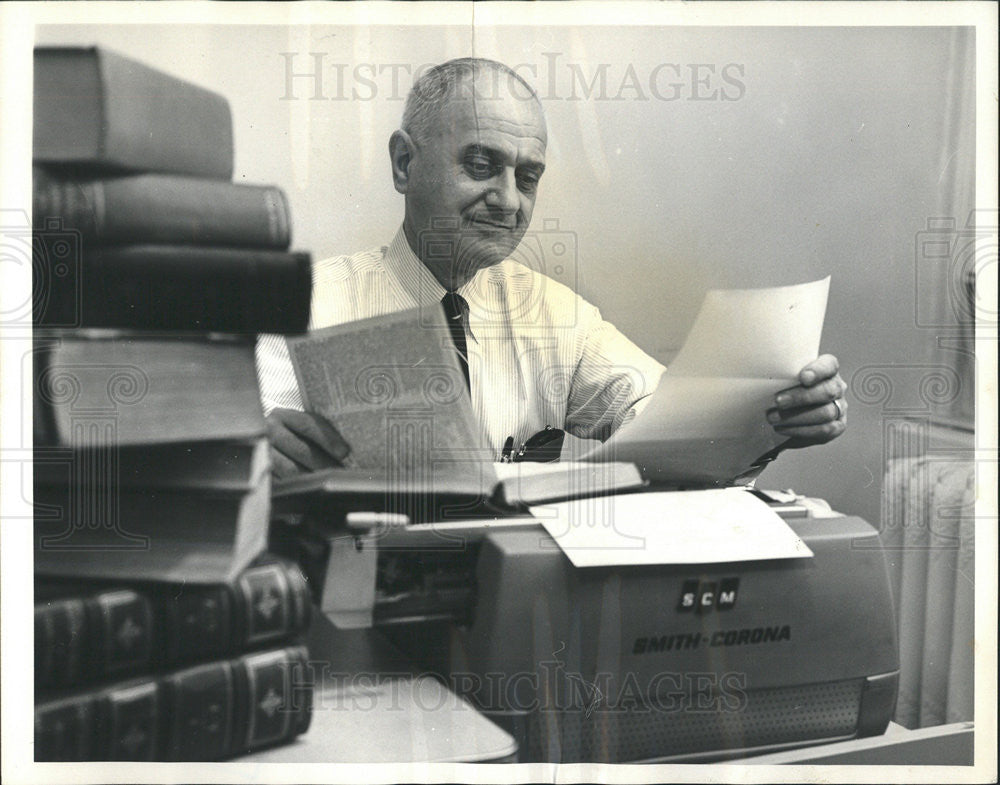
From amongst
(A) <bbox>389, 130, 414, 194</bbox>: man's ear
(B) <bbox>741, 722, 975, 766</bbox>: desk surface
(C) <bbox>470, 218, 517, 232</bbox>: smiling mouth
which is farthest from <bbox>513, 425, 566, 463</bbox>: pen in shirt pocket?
(B) <bbox>741, 722, 975, 766</bbox>: desk surface

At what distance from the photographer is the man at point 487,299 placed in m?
1.13

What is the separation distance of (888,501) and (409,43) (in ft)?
2.90

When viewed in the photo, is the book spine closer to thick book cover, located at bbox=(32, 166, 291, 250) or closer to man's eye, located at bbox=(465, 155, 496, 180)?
thick book cover, located at bbox=(32, 166, 291, 250)

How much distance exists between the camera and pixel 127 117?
3.67 feet

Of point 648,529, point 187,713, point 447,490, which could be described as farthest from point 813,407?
point 187,713

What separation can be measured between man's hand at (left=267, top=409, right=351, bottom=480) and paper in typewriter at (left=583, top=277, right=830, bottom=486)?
13.1 inches

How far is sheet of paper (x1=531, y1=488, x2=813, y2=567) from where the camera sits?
3.70 feet

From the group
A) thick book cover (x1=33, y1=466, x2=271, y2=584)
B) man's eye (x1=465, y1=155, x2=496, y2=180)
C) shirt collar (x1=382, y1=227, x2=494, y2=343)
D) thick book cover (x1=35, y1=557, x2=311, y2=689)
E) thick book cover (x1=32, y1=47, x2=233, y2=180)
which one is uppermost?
thick book cover (x1=32, y1=47, x2=233, y2=180)

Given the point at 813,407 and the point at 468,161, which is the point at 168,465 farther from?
the point at 813,407

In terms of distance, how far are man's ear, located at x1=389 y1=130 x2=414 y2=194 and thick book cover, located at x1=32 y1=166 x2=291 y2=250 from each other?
0.15 meters

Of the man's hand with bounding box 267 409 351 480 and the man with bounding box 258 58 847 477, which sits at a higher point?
the man with bounding box 258 58 847 477

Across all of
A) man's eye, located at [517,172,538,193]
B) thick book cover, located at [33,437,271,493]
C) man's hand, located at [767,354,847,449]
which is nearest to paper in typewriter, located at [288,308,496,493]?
thick book cover, located at [33,437,271,493]

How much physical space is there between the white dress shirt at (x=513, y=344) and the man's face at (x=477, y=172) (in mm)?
40

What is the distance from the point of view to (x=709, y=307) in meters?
1.13
